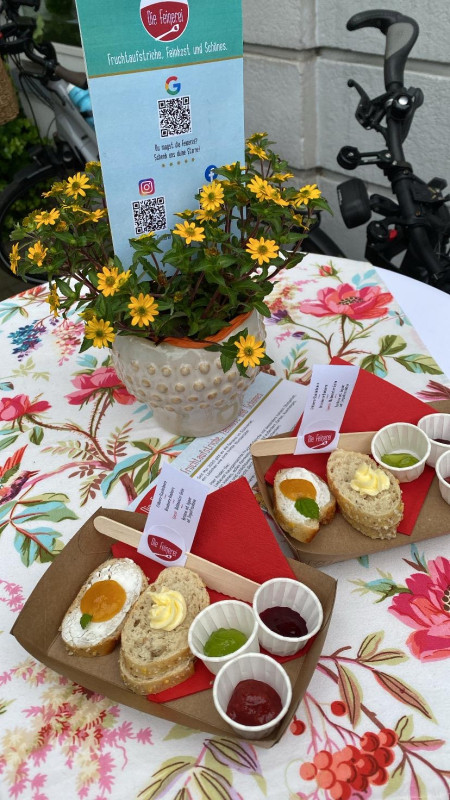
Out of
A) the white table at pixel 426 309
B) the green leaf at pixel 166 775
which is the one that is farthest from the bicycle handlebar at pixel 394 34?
the green leaf at pixel 166 775

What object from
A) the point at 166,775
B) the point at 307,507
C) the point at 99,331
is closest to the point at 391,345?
the point at 307,507

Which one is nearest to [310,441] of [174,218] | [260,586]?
[260,586]

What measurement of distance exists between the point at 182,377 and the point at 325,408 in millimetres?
212

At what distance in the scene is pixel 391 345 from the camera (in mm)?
1188

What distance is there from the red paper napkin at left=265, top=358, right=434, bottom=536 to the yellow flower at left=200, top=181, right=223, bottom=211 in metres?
0.32

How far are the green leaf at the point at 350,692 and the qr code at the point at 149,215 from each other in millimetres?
639

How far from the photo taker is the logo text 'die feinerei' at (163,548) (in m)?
0.76

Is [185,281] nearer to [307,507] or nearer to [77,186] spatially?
[77,186]

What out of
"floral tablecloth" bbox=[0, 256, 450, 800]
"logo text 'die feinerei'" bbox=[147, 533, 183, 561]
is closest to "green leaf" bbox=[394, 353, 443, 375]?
"floral tablecloth" bbox=[0, 256, 450, 800]

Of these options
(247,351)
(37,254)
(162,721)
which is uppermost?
(37,254)

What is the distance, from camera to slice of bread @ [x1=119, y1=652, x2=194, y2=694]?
0.65 metres

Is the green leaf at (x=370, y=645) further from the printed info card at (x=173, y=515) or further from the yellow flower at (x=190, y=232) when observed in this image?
the yellow flower at (x=190, y=232)

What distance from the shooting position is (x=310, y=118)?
2338 millimetres

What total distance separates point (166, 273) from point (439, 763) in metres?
0.71
